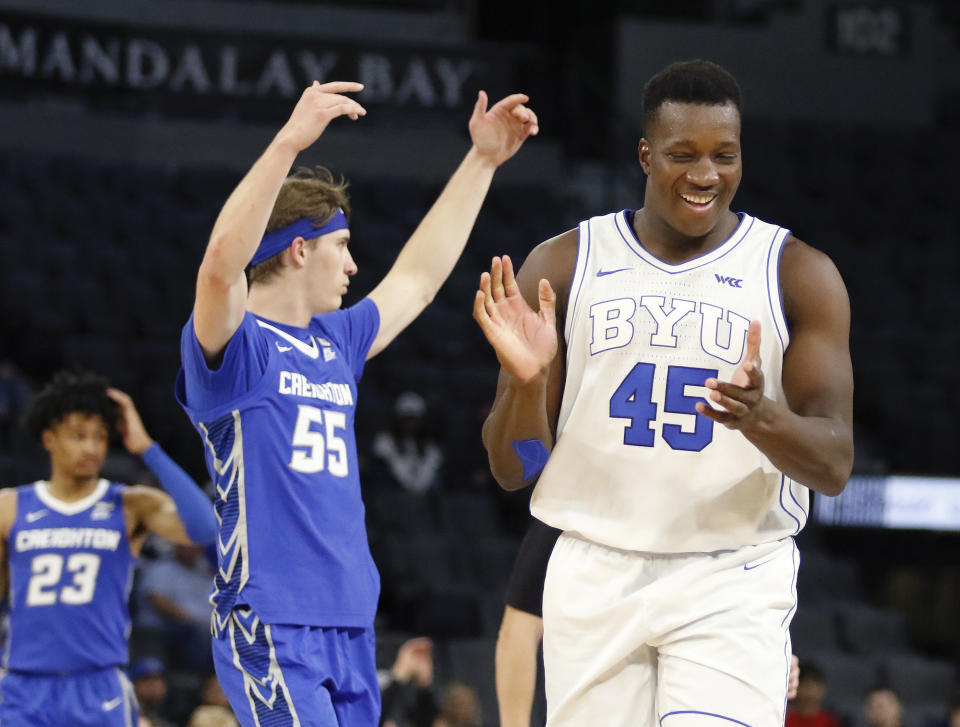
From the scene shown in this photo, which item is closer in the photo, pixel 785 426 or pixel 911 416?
pixel 785 426

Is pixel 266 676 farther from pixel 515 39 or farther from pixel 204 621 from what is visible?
pixel 515 39

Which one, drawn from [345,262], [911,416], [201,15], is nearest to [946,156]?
[911,416]

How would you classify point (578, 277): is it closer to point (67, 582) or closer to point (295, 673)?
point (295, 673)

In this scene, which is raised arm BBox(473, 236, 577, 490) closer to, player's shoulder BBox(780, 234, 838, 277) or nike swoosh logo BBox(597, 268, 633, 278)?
nike swoosh logo BBox(597, 268, 633, 278)

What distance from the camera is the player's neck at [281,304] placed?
12.8ft

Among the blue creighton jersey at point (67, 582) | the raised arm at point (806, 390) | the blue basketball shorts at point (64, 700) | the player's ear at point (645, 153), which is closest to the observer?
the raised arm at point (806, 390)

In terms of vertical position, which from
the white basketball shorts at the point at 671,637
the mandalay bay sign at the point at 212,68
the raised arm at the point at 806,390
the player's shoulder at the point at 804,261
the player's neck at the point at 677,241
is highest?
the mandalay bay sign at the point at 212,68

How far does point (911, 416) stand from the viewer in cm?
1201

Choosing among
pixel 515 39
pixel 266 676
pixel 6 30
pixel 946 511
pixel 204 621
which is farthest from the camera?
pixel 515 39

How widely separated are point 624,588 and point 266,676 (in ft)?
3.07

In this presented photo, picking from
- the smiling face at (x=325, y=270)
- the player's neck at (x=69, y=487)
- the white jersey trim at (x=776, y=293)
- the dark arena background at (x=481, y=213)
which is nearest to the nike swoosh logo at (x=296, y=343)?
the smiling face at (x=325, y=270)

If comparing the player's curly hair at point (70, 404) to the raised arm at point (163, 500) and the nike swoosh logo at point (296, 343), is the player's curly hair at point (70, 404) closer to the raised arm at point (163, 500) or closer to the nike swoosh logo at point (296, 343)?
the raised arm at point (163, 500)

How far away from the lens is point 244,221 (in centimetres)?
336

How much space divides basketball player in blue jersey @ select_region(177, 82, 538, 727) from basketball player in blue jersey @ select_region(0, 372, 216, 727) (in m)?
1.19
